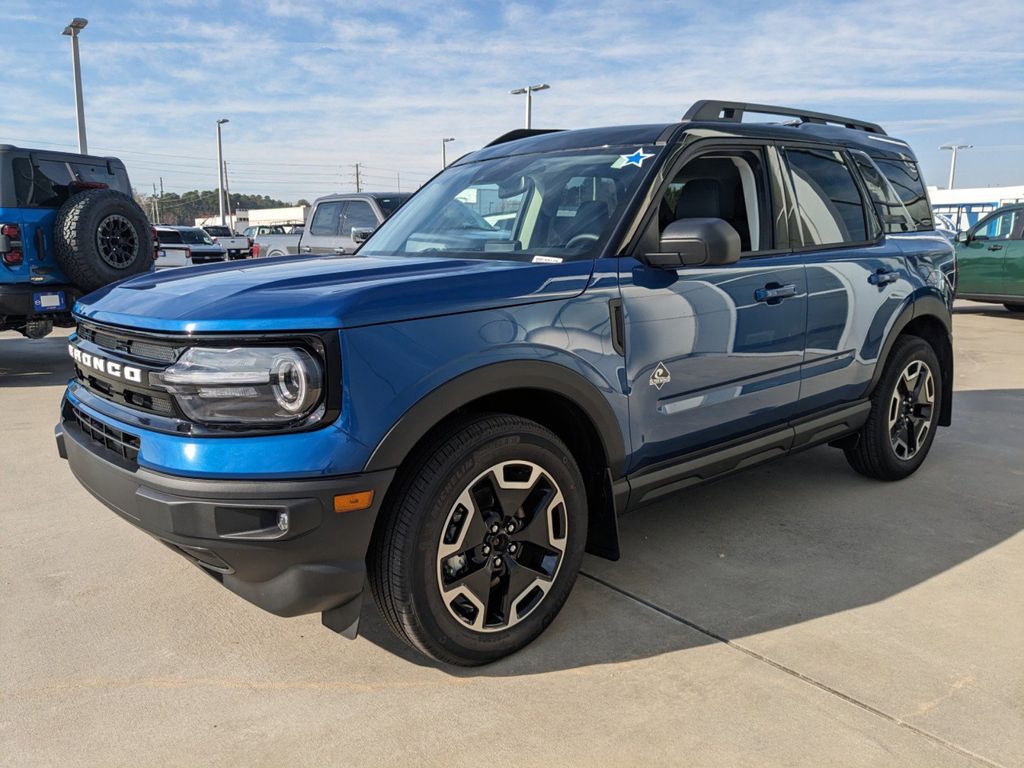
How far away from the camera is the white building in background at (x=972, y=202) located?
32.4 metres

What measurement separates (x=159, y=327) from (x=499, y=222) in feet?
4.95

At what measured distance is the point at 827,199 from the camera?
13.5 ft

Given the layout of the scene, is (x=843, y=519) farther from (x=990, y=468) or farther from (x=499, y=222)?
(x=499, y=222)

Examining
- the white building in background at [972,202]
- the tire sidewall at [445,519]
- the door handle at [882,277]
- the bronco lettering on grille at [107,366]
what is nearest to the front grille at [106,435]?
the bronco lettering on grille at [107,366]

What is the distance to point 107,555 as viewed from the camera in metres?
3.68

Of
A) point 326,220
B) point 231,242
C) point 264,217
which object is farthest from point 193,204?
point 326,220

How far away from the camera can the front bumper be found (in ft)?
7.39

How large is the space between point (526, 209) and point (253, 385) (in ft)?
5.00

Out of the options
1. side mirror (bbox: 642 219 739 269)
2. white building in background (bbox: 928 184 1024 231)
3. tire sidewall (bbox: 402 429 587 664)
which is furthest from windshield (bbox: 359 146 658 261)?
white building in background (bbox: 928 184 1024 231)

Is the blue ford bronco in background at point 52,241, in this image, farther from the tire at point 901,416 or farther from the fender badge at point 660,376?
the tire at point 901,416

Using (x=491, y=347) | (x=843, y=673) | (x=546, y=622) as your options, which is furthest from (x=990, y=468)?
(x=491, y=347)

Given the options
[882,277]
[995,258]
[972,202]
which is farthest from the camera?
[972,202]

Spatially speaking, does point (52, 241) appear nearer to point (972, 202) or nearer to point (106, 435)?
point (106, 435)

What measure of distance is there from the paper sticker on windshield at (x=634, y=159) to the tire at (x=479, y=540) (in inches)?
46.1
